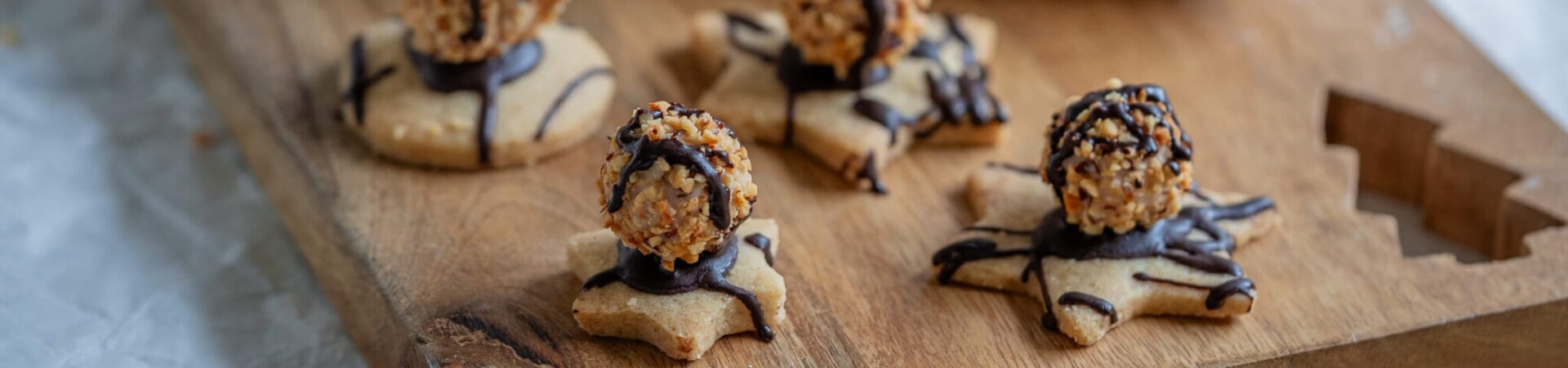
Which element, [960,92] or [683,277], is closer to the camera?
[683,277]

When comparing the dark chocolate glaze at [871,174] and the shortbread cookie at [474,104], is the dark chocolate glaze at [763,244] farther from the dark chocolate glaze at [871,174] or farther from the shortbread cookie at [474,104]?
the shortbread cookie at [474,104]

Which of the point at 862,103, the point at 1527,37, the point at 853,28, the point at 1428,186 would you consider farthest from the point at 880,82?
the point at 1527,37

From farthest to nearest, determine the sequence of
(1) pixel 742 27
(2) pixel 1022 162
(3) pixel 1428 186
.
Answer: (1) pixel 742 27, (3) pixel 1428 186, (2) pixel 1022 162

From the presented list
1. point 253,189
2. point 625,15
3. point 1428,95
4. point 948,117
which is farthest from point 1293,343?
point 253,189

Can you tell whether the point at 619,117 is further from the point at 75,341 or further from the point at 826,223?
the point at 75,341

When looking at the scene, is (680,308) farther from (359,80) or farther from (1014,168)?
(359,80)

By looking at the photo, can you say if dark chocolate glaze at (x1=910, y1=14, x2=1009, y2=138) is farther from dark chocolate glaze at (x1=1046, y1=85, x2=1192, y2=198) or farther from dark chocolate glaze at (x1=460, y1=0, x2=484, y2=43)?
dark chocolate glaze at (x1=460, y1=0, x2=484, y2=43)
